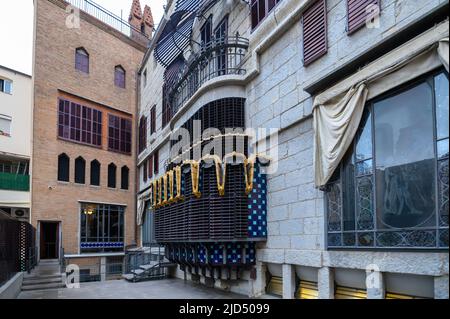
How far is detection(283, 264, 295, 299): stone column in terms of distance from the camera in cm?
951

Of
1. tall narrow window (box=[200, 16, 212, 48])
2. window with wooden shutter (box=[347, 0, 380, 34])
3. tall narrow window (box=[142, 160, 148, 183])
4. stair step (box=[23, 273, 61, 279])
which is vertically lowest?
stair step (box=[23, 273, 61, 279])

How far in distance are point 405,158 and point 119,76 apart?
23.6 meters

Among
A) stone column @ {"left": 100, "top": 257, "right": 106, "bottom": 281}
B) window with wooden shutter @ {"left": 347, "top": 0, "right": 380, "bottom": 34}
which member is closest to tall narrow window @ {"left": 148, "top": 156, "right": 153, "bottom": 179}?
stone column @ {"left": 100, "top": 257, "right": 106, "bottom": 281}

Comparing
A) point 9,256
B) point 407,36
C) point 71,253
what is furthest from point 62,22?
point 407,36

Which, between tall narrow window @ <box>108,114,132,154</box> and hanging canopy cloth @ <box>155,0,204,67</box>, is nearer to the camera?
hanging canopy cloth @ <box>155,0,204,67</box>

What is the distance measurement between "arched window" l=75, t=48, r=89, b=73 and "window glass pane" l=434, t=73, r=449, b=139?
22.9 m

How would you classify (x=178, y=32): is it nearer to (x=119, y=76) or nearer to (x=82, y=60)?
(x=82, y=60)

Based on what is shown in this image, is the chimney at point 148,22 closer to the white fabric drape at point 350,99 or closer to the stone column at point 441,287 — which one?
the white fabric drape at point 350,99

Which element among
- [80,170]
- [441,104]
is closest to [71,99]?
[80,170]

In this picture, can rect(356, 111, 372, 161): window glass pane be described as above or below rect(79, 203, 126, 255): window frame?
above

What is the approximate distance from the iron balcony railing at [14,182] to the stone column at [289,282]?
17449 mm

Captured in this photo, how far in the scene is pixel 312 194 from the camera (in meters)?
8.87

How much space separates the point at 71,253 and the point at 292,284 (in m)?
17.0

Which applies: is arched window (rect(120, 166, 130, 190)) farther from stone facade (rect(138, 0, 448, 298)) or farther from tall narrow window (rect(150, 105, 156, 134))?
stone facade (rect(138, 0, 448, 298))
